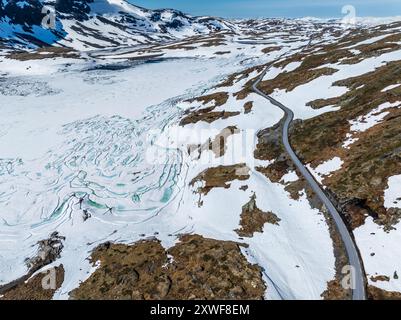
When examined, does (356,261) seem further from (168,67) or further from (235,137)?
(168,67)

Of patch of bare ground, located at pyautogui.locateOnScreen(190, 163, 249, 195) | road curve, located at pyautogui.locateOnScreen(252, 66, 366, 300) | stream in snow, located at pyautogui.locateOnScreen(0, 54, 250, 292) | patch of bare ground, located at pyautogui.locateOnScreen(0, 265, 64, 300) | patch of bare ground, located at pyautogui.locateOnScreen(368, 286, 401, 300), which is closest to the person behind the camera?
patch of bare ground, located at pyautogui.locateOnScreen(368, 286, 401, 300)

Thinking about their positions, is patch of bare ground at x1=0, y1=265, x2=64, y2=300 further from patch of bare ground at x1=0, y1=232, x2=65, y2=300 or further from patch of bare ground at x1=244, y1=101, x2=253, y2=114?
patch of bare ground at x1=244, y1=101, x2=253, y2=114

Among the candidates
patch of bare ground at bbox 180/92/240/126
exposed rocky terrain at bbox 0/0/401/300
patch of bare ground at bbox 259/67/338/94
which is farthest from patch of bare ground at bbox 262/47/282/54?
patch of bare ground at bbox 180/92/240/126

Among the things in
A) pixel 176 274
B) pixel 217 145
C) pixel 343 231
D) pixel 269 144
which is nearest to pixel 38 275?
pixel 176 274

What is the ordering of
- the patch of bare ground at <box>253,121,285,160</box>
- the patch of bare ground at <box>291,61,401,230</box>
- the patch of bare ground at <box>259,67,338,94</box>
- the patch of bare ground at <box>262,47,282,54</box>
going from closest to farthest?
the patch of bare ground at <box>291,61,401,230</box> < the patch of bare ground at <box>253,121,285,160</box> < the patch of bare ground at <box>259,67,338,94</box> < the patch of bare ground at <box>262,47,282,54</box>
